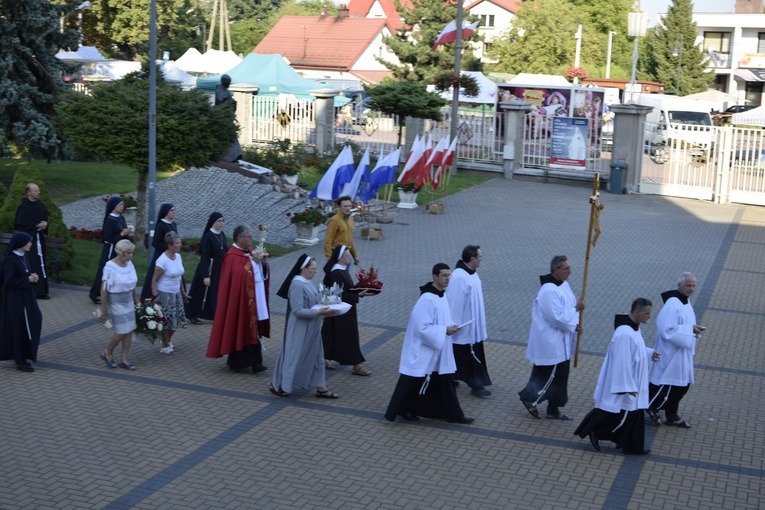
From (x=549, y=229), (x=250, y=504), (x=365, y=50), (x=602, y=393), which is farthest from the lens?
(x=365, y=50)

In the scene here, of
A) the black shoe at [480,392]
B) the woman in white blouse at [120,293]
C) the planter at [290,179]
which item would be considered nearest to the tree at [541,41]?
the planter at [290,179]

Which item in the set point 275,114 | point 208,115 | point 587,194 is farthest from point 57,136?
point 587,194

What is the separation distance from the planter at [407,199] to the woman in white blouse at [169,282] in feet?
39.5

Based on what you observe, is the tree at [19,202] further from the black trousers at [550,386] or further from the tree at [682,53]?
the tree at [682,53]

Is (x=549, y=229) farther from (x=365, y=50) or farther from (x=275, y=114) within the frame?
(x=365, y=50)

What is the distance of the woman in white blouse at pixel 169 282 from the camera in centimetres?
1184

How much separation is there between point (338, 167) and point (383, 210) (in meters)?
5.09

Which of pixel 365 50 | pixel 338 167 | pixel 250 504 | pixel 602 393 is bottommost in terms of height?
pixel 250 504

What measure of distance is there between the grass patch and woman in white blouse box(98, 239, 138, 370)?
Answer: 453 inches

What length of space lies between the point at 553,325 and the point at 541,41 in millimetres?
51487

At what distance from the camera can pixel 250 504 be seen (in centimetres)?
803

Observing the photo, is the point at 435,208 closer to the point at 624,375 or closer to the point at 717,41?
the point at 624,375

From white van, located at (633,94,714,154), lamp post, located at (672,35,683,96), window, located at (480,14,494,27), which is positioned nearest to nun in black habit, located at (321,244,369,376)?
white van, located at (633,94,714,154)

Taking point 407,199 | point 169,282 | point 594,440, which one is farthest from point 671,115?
point 594,440
